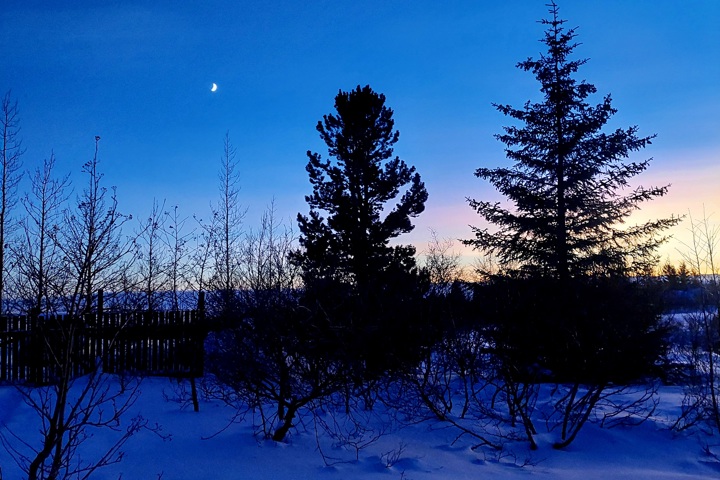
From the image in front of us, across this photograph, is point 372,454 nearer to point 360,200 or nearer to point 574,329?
point 574,329

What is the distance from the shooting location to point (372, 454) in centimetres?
700

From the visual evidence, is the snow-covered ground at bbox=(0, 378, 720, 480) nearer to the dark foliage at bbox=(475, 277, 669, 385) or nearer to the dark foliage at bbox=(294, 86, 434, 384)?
the dark foliage at bbox=(475, 277, 669, 385)

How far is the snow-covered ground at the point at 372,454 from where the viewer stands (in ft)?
20.5

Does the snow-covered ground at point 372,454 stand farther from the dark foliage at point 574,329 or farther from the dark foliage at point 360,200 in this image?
the dark foliage at point 360,200

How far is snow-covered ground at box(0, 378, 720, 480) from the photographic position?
6.24m

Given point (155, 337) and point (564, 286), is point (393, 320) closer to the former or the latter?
point (564, 286)

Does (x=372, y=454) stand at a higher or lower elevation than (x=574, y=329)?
lower

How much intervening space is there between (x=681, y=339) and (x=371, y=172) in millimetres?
9432

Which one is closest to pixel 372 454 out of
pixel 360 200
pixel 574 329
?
pixel 574 329

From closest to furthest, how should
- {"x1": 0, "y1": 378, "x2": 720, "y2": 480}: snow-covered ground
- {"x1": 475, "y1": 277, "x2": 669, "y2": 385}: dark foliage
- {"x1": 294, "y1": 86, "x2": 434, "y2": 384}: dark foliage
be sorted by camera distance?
{"x1": 0, "y1": 378, "x2": 720, "y2": 480}: snow-covered ground → {"x1": 475, "y1": 277, "x2": 669, "y2": 385}: dark foliage → {"x1": 294, "y1": 86, "x2": 434, "y2": 384}: dark foliage

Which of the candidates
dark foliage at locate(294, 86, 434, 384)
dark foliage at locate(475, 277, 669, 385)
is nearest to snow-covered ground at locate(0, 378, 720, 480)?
dark foliage at locate(475, 277, 669, 385)

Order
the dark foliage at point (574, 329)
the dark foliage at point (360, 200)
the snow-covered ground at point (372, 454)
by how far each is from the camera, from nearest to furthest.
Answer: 1. the snow-covered ground at point (372, 454)
2. the dark foliage at point (574, 329)
3. the dark foliage at point (360, 200)

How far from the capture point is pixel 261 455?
261 inches

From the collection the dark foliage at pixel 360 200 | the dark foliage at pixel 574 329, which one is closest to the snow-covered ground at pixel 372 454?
the dark foliage at pixel 574 329
